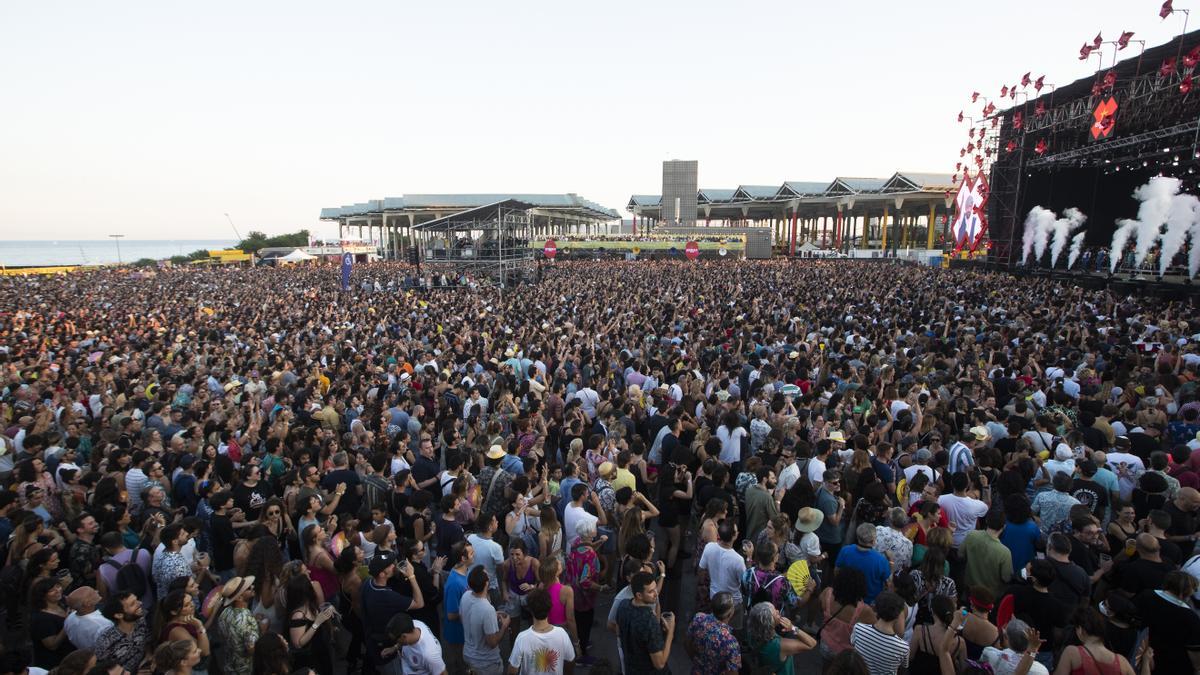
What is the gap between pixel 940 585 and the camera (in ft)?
11.8

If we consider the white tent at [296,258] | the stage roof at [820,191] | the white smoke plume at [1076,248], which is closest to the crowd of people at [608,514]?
the white smoke plume at [1076,248]

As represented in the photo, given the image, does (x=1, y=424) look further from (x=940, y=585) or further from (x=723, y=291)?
(x=723, y=291)

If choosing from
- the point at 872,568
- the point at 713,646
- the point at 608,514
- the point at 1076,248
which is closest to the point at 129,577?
the point at 608,514


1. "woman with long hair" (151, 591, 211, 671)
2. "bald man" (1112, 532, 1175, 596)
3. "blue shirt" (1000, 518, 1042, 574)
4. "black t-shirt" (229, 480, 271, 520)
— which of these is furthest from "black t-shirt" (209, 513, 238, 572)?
"bald man" (1112, 532, 1175, 596)

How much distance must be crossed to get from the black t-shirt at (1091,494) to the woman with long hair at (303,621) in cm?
555

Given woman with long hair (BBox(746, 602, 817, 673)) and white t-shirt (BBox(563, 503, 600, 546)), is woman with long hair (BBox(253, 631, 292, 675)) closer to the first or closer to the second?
white t-shirt (BBox(563, 503, 600, 546))

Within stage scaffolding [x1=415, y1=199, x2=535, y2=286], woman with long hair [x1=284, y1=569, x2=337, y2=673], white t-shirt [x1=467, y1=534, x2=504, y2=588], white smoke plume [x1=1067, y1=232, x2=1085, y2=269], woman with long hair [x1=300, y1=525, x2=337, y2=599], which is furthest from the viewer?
stage scaffolding [x1=415, y1=199, x2=535, y2=286]

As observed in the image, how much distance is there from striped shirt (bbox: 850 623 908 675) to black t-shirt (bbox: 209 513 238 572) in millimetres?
4454

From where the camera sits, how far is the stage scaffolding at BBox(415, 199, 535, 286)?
26812mm

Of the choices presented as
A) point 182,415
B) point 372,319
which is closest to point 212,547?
point 182,415

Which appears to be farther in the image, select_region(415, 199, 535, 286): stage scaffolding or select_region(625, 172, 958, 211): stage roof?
select_region(625, 172, 958, 211): stage roof

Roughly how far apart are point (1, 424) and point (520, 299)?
14179 mm

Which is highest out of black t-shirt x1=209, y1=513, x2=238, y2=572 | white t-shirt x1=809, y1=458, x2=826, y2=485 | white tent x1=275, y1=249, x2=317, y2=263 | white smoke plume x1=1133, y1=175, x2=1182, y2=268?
white smoke plume x1=1133, y1=175, x2=1182, y2=268

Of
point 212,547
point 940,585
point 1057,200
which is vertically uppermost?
point 1057,200
